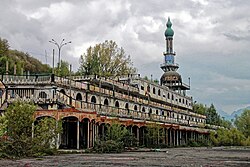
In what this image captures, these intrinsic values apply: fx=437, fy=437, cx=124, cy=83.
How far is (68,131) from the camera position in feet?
186

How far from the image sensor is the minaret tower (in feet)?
388

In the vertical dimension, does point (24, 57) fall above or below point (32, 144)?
above

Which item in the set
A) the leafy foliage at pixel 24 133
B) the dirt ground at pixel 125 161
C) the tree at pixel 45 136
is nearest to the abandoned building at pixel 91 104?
the tree at pixel 45 136

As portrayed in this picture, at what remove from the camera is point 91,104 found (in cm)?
5419

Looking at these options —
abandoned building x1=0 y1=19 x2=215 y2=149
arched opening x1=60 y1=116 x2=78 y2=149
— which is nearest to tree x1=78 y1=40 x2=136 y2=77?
abandoned building x1=0 y1=19 x2=215 y2=149

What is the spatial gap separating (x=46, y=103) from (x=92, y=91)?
13.2 meters

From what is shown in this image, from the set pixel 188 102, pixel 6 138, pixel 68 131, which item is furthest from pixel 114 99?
pixel 188 102

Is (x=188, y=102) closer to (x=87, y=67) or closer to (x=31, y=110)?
(x=87, y=67)

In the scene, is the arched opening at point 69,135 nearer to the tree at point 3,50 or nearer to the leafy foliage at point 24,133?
the leafy foliage at point 24,133

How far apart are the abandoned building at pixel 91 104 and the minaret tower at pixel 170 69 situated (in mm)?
17824

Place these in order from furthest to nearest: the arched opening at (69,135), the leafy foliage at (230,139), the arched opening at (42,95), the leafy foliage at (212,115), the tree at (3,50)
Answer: the leafy foliage at (212,115)
the leafy foliage at (230,139)
the tree at (3,50)
the arched opening at (69,135)
the arched opening at (42,95)

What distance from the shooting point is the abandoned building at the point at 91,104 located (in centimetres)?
4984

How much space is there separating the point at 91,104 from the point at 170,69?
72.4 m

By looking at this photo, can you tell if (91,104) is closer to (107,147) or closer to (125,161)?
(107,147)
